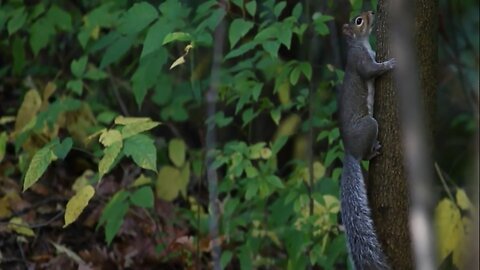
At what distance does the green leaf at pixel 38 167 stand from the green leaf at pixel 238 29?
873 mm

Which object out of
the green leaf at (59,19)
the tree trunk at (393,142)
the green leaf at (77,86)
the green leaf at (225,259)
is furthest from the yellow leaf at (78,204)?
the green leaf at (59,19)

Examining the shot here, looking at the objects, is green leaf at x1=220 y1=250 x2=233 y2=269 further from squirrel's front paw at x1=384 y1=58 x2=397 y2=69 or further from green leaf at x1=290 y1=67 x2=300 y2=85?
squirrel's front paw at x1=384 y1=58 x2=397 y2=69

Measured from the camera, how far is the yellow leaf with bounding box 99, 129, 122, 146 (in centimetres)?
345

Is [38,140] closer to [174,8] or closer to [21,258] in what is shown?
[21,258]

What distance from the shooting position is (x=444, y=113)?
7.12m

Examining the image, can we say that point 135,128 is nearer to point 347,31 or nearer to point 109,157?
point 109,157

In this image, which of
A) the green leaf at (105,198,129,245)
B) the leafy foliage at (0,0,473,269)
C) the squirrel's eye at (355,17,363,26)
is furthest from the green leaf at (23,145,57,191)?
the squirrel's eye at (355,17,363,26)

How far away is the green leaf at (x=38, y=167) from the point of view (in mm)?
3428

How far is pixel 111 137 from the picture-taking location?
3.47 m

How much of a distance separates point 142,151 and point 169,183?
1445mm

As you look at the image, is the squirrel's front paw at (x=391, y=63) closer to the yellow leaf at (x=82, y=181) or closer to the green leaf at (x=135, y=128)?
the green leaf at (x=135, y=128)

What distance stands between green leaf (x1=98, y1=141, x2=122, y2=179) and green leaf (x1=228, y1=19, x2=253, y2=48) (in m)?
0.67

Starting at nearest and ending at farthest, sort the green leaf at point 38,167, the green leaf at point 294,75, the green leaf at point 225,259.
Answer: the green leaf at point 38,167, the green leaf at point 294,75, the green leaf at point 225,259

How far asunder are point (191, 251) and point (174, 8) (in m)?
1.31
